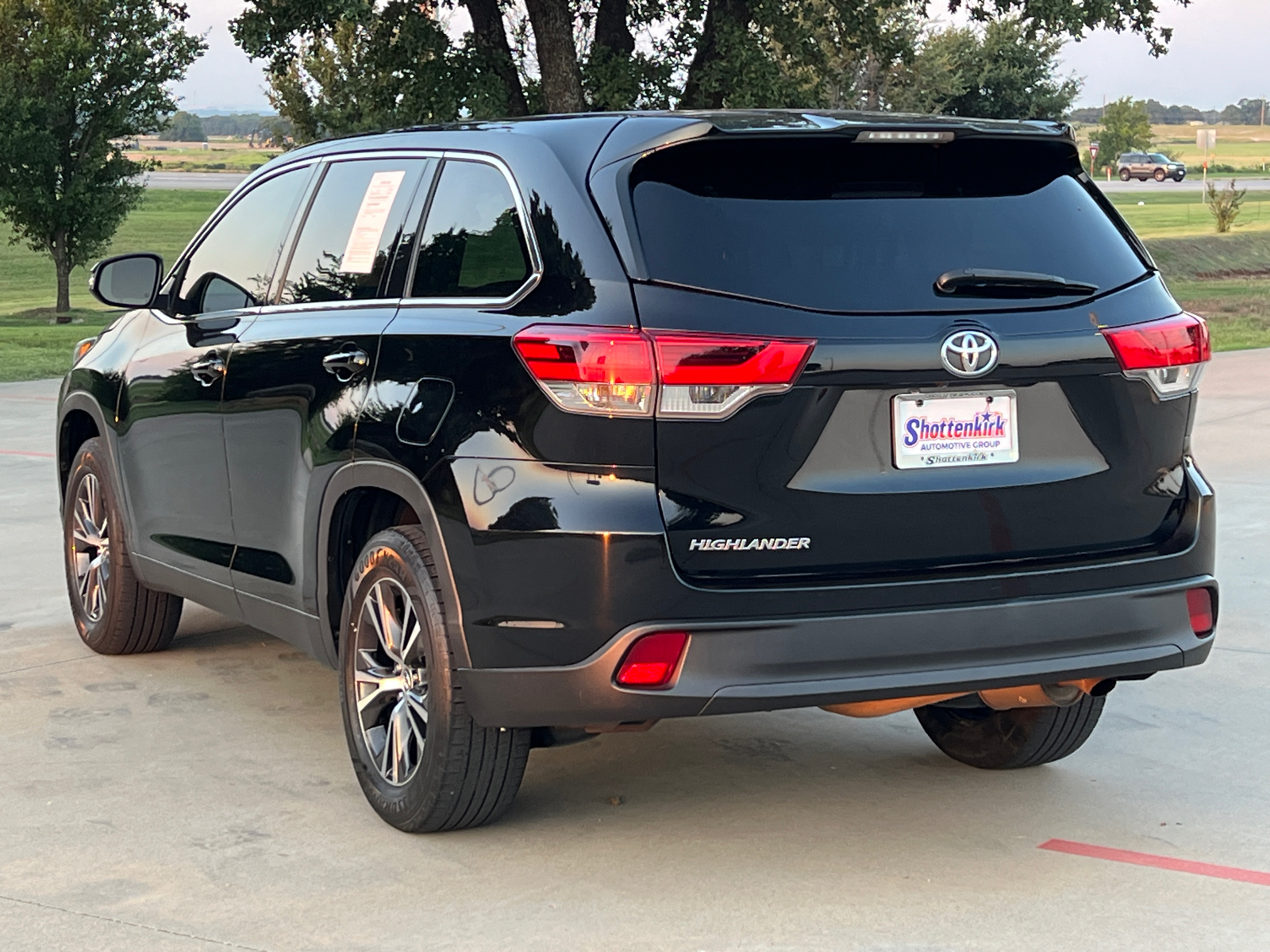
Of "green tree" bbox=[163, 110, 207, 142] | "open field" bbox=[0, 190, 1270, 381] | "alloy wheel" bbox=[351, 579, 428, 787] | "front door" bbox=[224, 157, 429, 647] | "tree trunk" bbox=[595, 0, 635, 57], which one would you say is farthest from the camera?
"green tree" bbox=[163, 110, 207, 142]

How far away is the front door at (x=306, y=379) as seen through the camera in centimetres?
496

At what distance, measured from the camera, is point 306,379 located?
514 cm

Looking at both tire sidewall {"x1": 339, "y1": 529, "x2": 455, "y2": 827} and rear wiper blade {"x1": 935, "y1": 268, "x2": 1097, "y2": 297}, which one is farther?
tire sidewall {"x1": 339, "y1": 529, "x2": 455, "y2": 827}

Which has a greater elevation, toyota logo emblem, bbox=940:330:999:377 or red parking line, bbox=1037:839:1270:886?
toyota logo emblem, bbox=940:330:999:377

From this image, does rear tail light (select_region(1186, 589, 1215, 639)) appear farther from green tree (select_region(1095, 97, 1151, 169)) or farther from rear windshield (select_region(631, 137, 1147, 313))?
green tree (select_region(1095, 97, 1151, 169))

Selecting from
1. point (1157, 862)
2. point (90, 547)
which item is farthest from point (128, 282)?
point (1157, 862)

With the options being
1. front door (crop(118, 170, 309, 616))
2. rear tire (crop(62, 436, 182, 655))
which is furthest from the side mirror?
rear tire (crop(62, 436, 182, 655))

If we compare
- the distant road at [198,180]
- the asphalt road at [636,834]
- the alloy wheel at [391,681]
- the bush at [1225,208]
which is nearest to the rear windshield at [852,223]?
the asphalt road at [636,834]

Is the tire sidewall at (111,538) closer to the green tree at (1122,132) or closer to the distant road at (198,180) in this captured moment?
the distant road at (198,180)

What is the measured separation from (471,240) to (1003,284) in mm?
1330

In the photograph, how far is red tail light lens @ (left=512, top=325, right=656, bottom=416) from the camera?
401 centimetres

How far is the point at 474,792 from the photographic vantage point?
4566 mm

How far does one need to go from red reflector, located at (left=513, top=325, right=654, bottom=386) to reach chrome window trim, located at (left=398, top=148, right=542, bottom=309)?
182 mm

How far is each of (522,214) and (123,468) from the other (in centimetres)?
257
